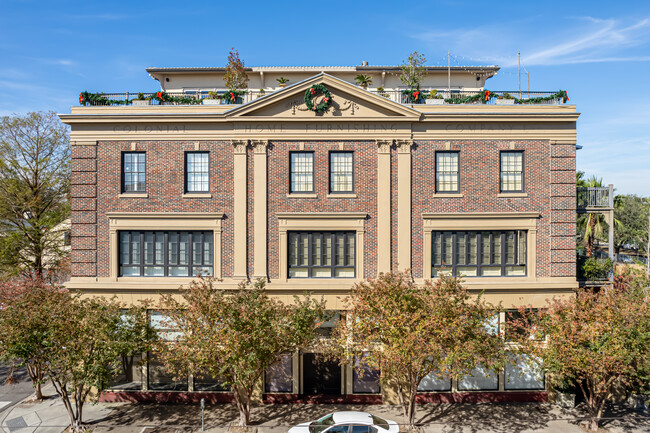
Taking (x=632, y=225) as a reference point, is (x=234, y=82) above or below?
above


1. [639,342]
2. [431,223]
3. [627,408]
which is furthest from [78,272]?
[627,408]

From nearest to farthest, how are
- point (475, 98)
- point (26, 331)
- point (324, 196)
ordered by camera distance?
point (26, 331) → point (324, 196) → point (475, 98)

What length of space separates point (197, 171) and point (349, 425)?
1333 cm

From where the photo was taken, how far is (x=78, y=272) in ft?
64.7

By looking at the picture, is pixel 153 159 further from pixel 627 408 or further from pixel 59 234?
pixel 627 408

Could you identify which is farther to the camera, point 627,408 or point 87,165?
point 87,165

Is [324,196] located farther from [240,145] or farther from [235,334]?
[235,334]

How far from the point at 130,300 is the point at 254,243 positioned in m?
6.67

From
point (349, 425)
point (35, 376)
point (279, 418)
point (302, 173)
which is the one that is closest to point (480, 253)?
point (302, 173)

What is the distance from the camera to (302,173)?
65.0ft

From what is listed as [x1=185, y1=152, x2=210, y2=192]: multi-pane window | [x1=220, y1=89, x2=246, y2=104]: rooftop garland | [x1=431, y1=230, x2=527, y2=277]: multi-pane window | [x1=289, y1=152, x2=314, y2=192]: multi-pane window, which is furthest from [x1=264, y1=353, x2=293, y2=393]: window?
[x1=220, y1=89, x2=246, y2=104]: rooftop garland

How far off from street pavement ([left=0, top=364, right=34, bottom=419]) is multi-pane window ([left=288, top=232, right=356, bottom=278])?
14.5 m

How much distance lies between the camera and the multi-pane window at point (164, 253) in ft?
65.1

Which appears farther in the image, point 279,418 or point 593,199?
point 593,199
